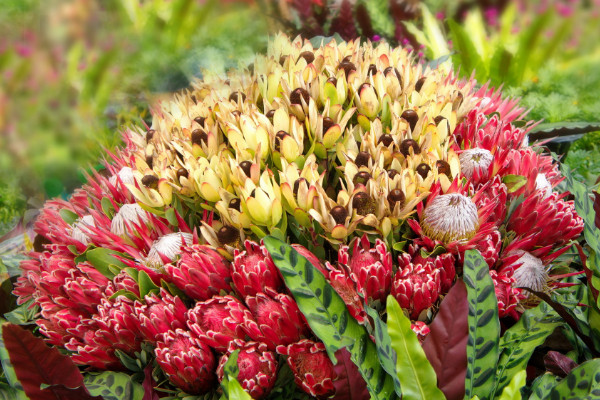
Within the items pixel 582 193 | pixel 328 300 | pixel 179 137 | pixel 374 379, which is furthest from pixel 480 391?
pixel 179 137

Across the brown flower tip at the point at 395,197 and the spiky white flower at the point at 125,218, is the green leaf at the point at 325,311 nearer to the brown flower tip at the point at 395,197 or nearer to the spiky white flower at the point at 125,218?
the brown flower tip at the point at 395,197

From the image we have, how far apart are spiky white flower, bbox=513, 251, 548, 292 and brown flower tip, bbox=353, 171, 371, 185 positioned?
0.32 meters

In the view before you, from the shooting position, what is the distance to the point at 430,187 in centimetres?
98

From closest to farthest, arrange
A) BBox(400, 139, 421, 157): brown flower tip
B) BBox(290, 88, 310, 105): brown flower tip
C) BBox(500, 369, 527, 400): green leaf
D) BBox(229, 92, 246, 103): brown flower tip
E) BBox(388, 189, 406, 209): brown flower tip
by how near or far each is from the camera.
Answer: BBox(500, 369, 527, 400): green leaf
BBox(388, 189, 406, 209): brown flower tip
BBox(400, 139, 421, 157): brown flower tip
BBox(290, 88, 310, 105): brown flower tip
BBox(229, 92, 246, 103): brown flower tip

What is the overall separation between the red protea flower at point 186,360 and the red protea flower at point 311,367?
13 centimetres

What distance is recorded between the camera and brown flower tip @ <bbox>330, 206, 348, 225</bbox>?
2.98ft

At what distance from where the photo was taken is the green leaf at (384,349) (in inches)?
29.9

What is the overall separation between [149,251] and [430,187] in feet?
1.83

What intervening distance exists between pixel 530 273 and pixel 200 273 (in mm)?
613

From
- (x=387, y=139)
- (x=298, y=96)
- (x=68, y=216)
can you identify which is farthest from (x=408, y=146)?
(x=68, y=216)

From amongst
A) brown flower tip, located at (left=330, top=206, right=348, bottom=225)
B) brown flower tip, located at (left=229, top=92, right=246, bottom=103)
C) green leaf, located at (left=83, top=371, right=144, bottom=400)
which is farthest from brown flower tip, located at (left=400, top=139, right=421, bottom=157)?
green leaf, located at (left=83, top=371, right=144, bottom=400)

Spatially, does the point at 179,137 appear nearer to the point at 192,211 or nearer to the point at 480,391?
the point at 192,211

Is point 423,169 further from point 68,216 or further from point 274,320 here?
point 68,216

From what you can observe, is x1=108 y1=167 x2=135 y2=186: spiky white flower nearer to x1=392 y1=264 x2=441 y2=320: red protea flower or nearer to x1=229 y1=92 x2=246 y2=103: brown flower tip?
x1=229 y1=92 x2=246 y2=103: brown flower tip
